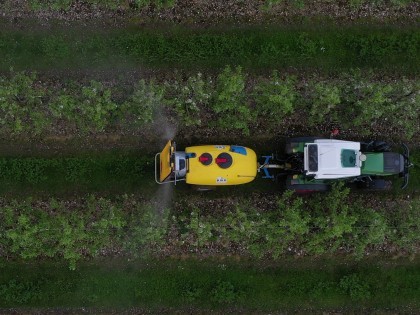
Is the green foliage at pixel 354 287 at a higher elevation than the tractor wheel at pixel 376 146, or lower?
lower

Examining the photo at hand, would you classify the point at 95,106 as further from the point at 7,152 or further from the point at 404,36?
the point at 404,36

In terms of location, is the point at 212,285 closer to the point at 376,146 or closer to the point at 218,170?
the point at 218,170

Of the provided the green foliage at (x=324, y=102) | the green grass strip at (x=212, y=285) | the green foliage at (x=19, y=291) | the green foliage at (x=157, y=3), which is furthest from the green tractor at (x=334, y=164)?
the green foliage at (x=19, y=291)

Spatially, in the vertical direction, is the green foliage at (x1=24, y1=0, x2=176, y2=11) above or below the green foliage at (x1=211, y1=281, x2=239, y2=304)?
above

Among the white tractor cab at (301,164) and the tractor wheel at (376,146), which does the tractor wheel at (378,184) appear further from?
the tractor wheel at (376,146)

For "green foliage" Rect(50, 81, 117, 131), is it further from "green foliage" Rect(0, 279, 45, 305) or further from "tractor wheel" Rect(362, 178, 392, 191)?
"tractor wheel" Rect(362, 178, 392, 191)

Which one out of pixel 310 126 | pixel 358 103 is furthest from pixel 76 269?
pixel 358 103

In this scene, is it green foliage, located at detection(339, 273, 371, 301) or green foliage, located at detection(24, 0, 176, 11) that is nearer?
green foliage, located at detection(339, 273, 371, 301)

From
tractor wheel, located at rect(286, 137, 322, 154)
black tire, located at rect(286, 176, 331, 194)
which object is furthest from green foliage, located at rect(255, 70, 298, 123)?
black tire, located at rect(286, 176, 331, 194)
